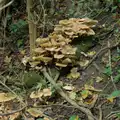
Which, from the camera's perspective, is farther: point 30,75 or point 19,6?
point 19,6

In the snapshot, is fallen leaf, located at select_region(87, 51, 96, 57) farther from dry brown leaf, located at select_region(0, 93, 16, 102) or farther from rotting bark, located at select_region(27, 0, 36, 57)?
dry brown leaf, located at select_region(0, 93, 16, 102)

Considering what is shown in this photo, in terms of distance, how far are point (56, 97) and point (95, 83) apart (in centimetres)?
60

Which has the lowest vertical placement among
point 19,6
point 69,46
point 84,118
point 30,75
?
point 84,118

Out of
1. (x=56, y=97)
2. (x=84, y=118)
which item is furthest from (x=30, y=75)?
(x=84, y=118)

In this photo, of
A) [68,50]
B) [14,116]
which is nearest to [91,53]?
[68,50]

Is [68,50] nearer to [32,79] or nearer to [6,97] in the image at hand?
[32,79]

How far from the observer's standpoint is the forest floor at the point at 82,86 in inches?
162

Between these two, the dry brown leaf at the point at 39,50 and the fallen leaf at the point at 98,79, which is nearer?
the fallen leaf at the point at 98,79

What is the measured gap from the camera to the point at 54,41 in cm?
498

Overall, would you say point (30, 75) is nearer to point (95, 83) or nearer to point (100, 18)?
point (95, 83)

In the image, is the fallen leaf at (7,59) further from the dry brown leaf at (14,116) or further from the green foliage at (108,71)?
the green foliage at (108,71)

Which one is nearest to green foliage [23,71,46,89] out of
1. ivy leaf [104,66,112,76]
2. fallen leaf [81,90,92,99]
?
fallen leaf [81,90,92,99]

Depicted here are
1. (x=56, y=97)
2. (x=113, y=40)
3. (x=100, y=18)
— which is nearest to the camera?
(x=56, y=97)

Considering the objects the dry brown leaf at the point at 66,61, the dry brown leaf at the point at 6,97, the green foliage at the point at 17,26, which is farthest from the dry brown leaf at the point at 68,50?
the green foliage at the point at 17,26
